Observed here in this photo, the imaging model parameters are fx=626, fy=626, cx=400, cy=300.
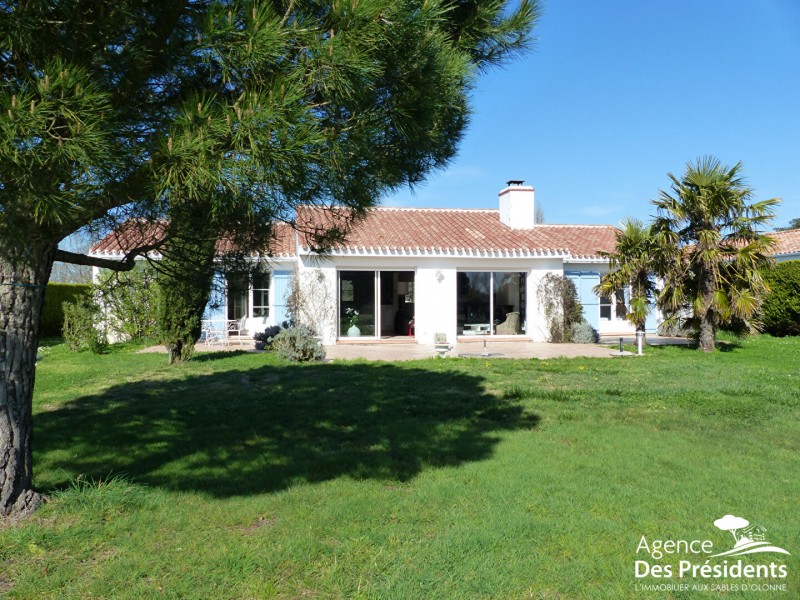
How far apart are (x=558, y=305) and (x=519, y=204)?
5.25 m

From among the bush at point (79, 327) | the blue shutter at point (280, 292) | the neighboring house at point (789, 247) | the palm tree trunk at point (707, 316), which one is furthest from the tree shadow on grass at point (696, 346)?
the bush at point (79, 327)

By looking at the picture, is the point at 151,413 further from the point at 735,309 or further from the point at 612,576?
the point at 735,309

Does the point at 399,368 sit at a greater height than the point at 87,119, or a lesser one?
lesser

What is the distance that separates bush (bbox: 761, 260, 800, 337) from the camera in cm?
2348

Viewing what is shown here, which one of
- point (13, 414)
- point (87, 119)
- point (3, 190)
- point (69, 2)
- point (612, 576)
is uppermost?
point (69, 2)


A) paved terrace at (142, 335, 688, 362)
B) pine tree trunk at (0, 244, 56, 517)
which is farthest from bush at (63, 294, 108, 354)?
pine tree trunk at (0, 244, 56, 517)

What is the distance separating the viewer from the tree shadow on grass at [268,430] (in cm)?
616

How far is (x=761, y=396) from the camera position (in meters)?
10.2

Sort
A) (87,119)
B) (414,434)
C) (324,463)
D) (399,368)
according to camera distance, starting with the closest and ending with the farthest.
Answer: (87,119), (324,463), (414,434), (399,368)

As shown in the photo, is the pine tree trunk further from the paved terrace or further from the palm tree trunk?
the palm tree trunk

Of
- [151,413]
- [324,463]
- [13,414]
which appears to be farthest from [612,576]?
[151,413]

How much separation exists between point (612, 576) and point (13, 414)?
4.47 m

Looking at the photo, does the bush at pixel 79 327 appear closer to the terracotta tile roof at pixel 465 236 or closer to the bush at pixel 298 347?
the bush at pixel 298 347

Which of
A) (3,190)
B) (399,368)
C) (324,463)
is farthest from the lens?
(399,368)
